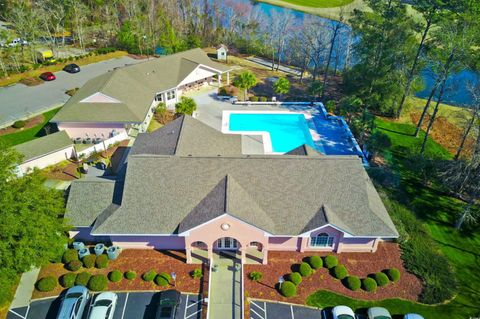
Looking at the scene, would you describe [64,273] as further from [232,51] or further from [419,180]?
[232,51]

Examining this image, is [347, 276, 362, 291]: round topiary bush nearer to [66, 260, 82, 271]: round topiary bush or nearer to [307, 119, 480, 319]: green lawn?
[307, 119, 480, 319]: green lawn

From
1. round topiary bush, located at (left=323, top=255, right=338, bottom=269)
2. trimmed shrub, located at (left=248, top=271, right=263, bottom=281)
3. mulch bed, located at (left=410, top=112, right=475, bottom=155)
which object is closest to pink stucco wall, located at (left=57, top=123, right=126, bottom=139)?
trimmed shrub, located at (left=248, top=271, right=263, bottom=281)

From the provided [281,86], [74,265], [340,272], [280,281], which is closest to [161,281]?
[74,265]

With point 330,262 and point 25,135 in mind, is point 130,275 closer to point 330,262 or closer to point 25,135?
point 330,262

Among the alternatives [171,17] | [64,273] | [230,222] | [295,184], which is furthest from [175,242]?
[171,17]

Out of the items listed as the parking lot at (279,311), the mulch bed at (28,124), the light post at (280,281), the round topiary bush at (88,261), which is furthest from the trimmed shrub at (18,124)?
the light post at (280,281)

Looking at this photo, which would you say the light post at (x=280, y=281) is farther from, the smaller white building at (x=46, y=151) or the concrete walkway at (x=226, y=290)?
the smaller white building at (x=46, y=151)

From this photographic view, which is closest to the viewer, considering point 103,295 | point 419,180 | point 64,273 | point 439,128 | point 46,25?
point 103,295
